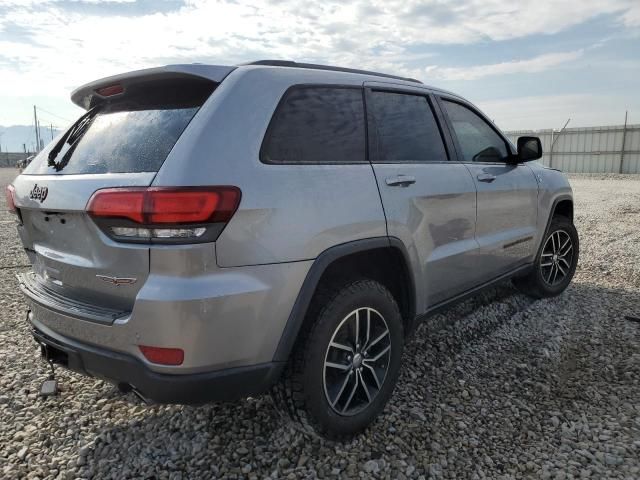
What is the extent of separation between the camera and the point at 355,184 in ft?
7.85

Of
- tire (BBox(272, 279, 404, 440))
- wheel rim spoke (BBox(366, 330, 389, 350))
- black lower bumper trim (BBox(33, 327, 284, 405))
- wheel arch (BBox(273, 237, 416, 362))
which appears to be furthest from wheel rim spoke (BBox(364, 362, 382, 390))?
black lower bumper trim (BBox(33, 327, 284, 405))

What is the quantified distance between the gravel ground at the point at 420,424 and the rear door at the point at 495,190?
2.12 feet

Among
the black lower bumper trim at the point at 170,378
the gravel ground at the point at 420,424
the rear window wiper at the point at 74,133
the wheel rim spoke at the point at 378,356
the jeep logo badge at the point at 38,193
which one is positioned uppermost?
the rear window wiper at the point at 74,133

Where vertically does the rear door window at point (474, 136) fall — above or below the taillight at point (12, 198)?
above

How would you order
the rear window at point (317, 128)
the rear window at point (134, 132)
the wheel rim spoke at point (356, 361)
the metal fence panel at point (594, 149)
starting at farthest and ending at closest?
the metal fence panel at point (594, 149) → the wheel rim spoke at point (356, 361) → the rear window at point (317, 128) → the rear window at point (134, 132)

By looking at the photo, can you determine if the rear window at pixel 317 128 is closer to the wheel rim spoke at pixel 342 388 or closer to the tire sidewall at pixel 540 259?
the wheel rim spoke at pixel 342 388

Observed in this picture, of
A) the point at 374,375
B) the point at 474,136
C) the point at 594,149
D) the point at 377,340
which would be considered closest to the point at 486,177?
the point at 474,136

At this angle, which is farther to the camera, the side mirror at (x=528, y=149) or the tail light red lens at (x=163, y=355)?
the side mirror at (x=528, y=149)

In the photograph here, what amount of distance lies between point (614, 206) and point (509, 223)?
31.7ft

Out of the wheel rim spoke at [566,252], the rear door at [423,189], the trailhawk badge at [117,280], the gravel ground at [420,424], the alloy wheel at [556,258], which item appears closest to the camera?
the trailhawk badge at [117,280]

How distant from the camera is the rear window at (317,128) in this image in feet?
7.14

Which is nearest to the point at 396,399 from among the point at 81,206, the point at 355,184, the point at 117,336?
the point at 355,184

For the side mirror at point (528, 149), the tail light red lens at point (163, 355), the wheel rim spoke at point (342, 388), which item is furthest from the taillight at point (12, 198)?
the side mirror at point (528, 149)

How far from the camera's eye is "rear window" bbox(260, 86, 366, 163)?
218 cm
